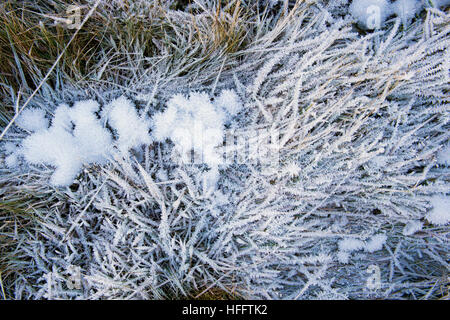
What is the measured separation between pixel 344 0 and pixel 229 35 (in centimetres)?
50

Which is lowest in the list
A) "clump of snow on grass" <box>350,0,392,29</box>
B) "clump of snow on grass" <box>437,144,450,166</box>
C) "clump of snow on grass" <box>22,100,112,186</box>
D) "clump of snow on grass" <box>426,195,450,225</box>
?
"clump of snow on grass" <box>426,195,450,225</box>

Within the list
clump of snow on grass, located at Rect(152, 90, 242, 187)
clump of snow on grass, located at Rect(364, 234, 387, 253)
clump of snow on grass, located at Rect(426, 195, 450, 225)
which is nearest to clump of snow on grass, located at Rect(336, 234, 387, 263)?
clump of snow on grass, located at Rect(364, 234, 387, 253)

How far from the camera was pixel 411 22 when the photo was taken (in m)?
1.23

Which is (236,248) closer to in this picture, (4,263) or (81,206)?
(81,206)

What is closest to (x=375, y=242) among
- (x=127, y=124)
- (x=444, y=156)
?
(x=444, y=156)

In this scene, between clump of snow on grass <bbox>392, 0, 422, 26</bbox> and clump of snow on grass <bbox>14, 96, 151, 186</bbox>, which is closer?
clump of snow on grass <bbox>14, 96, 151, 186</bbox>

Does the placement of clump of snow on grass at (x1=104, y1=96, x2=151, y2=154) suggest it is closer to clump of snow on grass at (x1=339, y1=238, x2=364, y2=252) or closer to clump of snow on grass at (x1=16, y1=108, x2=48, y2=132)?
clump of snow on grass at (x1=16, y1=108, x2=48, y2=132)

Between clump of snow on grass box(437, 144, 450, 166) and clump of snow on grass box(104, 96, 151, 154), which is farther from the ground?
clump of snow on grass box(104, 96, 151, 154)

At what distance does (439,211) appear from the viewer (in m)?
1.14

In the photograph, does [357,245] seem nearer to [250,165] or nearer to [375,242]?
[375,242]

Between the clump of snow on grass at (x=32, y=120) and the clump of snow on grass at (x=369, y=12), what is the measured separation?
4.34 feet

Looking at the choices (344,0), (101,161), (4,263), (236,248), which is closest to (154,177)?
(101,161)

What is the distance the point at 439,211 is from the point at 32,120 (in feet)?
5.37

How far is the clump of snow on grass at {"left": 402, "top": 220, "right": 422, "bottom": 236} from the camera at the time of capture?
3.84ft
